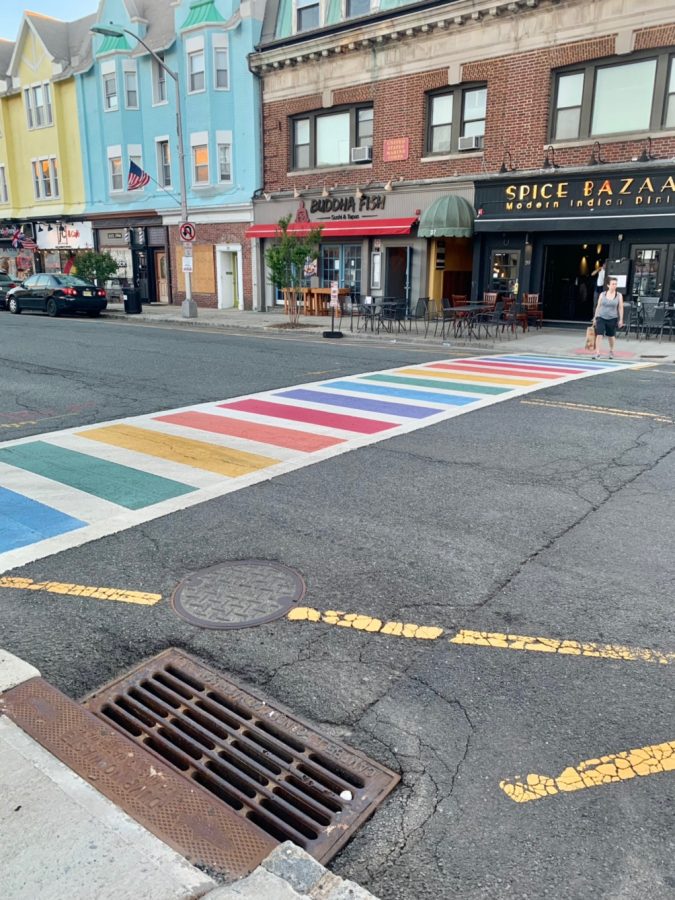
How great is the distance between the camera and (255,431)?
329 inches

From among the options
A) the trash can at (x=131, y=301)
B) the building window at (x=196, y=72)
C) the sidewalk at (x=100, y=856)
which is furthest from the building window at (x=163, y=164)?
the sidewalk at (x=100, y=856)

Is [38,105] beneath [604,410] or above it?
above

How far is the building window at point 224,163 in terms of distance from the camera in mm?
28109

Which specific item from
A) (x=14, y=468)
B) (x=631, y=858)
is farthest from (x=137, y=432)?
(x=631, y=858)

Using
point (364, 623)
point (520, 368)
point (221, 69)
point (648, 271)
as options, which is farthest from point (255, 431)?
point (221, 69)

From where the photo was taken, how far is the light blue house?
27.1 meters

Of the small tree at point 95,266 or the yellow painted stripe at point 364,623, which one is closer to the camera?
the yellow painted stripe at point 364,623

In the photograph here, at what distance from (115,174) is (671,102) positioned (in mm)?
24688

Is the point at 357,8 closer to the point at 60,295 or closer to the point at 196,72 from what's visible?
the point at 196,72

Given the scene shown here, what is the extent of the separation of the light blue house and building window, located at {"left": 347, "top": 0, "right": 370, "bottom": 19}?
14.8 ft

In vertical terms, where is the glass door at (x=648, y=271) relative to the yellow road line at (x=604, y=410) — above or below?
above

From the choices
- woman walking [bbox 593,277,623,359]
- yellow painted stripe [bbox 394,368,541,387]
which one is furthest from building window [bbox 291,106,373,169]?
yellow painted stripe [bbox 394,368,541,387]

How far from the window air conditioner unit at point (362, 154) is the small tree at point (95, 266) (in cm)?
1224

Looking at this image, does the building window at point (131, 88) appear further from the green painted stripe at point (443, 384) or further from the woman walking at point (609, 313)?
the green painted stripe at point (443, 384)
